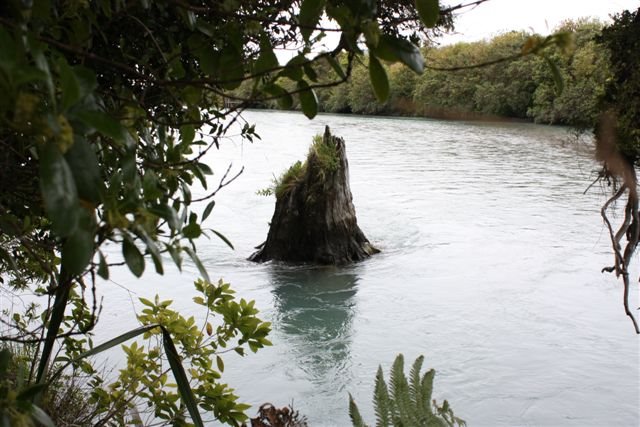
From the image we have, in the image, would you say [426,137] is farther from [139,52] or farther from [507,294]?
[139,52]

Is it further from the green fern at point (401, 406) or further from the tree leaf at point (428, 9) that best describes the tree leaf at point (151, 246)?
the green fern at point (401, 406)

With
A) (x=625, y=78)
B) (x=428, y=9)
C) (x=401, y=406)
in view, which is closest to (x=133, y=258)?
(x=428, y=9)

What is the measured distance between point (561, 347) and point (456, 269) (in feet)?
8.20

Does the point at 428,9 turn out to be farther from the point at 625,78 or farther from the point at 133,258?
the point at 625,78

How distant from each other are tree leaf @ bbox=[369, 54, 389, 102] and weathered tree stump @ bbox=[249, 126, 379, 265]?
720 centimetres

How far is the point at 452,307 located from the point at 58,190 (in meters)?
6.69

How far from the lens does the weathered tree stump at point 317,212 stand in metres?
7.97

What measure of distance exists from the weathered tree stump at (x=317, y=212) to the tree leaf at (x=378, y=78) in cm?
720

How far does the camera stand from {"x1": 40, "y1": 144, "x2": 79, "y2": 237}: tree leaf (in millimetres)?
493

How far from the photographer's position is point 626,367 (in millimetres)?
5488

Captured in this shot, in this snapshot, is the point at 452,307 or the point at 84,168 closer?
the point at 84,168

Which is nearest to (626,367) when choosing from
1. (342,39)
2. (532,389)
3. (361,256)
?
(532,389)

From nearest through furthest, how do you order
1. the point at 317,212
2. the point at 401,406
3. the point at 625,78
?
the point at 401,406, the point at 625,78, the point at 317,212

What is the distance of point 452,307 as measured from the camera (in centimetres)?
693
